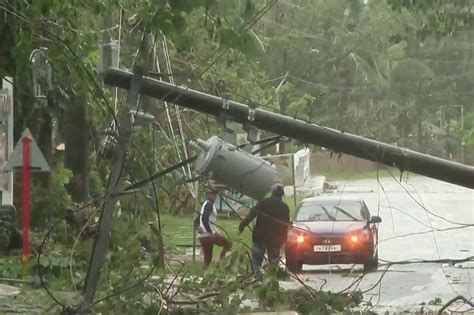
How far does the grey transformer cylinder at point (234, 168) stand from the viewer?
336 inches

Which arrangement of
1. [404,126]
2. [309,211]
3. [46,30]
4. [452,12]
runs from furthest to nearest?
[404,126]
[309,211]
[452,12]
[46,30]

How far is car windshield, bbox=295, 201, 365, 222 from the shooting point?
19688 millimetres

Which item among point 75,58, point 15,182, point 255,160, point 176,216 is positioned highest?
point 75,58

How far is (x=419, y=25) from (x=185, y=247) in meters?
10.3

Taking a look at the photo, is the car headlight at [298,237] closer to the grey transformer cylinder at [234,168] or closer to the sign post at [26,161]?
the sign post at [26,161]

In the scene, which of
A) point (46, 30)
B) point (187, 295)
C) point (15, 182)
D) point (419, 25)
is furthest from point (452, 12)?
point (15, 182)

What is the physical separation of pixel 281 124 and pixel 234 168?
1.12 metres

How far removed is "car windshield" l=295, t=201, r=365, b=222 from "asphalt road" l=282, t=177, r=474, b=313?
0.46 m

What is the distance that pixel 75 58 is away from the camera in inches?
393

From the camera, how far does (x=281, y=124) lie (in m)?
9.52

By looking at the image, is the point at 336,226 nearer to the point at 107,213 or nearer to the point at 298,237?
the point at 298,237

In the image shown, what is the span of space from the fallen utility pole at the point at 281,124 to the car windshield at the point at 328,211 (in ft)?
28.6

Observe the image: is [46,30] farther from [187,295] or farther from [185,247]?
[185,247]

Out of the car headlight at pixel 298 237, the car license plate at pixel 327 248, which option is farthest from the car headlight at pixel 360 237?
the car headlight at pixel 298 237
